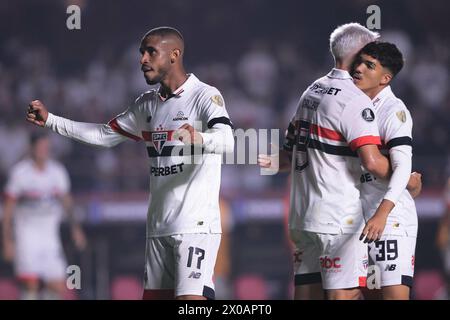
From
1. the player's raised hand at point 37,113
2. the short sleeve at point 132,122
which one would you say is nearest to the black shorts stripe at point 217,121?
the short sleeve at point 132,122

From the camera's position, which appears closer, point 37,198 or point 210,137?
point 210,137

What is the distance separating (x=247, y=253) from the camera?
11844mm

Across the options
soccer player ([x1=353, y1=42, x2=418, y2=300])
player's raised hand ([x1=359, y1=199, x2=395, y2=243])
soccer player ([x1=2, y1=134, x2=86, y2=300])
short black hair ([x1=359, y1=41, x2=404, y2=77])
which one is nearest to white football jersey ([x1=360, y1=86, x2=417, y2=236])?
soccer player ([x1=353, y1=42, x2=418, y2=300])

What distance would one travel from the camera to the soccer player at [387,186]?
579 cm

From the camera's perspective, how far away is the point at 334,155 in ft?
18.4

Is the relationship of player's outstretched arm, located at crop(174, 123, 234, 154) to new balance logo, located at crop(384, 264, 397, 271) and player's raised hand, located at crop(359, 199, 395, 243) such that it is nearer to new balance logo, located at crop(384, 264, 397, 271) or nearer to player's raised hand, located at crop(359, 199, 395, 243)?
player's raised hand, located at crop(359, 199, 395, 243)

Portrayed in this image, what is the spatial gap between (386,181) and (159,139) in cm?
141

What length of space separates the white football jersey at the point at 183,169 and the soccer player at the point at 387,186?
0.92 metres

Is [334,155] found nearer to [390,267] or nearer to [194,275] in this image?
[390,267]

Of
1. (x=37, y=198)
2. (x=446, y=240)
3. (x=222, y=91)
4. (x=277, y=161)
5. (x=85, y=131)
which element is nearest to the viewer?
(x=277, y=161)

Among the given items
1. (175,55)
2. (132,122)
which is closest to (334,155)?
(175,55)

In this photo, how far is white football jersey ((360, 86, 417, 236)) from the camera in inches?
226
